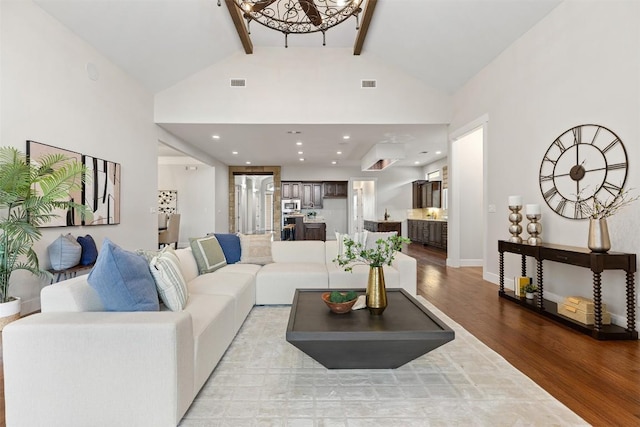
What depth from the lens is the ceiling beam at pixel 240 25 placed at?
165 inches

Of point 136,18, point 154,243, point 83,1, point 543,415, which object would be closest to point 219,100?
point 136,18

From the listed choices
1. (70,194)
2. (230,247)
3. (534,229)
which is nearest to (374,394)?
(230,247)

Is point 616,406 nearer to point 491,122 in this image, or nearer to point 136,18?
point 491,122

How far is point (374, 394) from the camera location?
1.85 metres

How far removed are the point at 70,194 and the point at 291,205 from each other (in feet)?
27.1

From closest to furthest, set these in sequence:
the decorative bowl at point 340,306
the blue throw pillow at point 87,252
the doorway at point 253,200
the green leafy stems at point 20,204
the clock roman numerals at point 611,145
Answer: the decorative bowl at point 340,306 < the green leafy stems at point 20,204 < the clock roman numerals at point 611,145 < the blue throw pillow at point 87,252 < the doorway at point 253,200

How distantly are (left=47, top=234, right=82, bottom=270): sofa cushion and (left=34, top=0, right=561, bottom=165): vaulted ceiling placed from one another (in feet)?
8.36

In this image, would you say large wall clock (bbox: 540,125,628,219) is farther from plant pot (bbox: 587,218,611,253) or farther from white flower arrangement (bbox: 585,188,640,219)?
plant pot (bbox: 587,218,611,253)

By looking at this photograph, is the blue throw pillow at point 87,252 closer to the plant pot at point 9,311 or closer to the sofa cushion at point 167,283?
the plant pot at point 9,311

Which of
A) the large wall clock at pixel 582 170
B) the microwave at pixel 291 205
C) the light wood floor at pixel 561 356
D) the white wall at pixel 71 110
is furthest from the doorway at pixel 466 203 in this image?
the microwave at pixel 291 205

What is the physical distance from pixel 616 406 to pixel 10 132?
5.18m

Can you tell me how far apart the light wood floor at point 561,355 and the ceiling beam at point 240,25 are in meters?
4.46

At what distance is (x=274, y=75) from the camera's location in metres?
5.66

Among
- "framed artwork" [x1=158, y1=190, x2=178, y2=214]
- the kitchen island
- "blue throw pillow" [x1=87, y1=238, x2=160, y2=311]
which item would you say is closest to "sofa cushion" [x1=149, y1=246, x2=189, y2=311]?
"blue throw pillow" [x1=87, y1=238, x2=160, y2=311]
